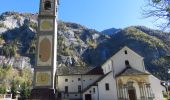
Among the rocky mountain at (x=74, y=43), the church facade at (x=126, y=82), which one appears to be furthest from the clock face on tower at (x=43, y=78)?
the rocky mountain at (x=74, y=43)

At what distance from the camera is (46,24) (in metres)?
34.6

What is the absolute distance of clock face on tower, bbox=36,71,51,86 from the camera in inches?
1236

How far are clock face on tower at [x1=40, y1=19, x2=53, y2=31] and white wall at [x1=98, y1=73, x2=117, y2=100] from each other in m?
12.1

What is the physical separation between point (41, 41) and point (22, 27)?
12167 cm

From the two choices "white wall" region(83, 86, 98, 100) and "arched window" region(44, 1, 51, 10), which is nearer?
"white wall" region(83, 86, 98, 100)

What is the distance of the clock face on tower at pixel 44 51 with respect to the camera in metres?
32.6

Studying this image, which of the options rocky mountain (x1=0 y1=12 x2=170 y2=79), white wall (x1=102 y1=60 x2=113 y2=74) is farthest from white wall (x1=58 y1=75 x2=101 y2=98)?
rocky mountain (x1=0 y1=12 x2=170 y2=79)

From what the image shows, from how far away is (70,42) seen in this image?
153 metres

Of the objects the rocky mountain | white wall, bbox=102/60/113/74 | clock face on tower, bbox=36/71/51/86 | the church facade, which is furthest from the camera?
the rocky mountain

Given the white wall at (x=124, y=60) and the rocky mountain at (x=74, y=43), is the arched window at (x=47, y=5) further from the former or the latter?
the rocky mountain at (x=74, y=43)

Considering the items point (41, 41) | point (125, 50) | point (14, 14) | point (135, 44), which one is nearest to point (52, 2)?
point (41, 41)

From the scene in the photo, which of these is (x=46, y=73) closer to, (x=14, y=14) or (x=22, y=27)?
(x=22, y=27)

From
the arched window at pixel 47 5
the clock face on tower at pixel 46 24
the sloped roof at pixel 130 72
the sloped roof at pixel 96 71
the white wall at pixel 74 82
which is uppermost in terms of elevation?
the arched window at pixel 47 5

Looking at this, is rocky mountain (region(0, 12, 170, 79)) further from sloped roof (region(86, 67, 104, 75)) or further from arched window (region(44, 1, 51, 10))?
arched window (region(44, 1, 51, 10))
